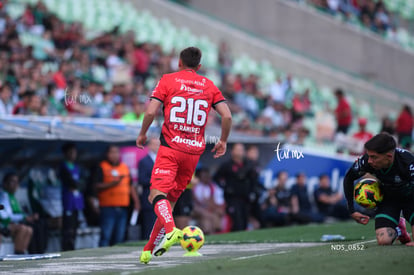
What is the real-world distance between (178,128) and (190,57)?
763mm

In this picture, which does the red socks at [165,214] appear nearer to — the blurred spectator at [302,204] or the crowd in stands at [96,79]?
the crowd in stands at [96,79]

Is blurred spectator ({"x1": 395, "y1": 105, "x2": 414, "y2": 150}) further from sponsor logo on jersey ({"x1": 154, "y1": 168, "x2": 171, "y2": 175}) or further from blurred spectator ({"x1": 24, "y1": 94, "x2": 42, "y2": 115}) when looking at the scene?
sponsor logo on jersey ({"x1": 154, "y1": 168, "x2": 171, "y2": 175})

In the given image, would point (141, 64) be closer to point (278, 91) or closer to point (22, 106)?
point (278, 91)

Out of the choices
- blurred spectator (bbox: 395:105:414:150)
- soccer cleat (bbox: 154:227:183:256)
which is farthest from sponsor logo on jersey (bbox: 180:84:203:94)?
blurred spectator (bbox: 395:105:414:150)

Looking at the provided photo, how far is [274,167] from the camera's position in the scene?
61.4ft

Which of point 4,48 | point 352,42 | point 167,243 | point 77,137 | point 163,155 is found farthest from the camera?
point 352,42

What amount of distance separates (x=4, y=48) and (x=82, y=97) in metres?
2.83

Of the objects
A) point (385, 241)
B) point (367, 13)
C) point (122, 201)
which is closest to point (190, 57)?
point (385, 241)

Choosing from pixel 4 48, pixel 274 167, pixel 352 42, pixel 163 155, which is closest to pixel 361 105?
pixel 352 42

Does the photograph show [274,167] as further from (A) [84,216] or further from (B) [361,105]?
(B) [361,105]

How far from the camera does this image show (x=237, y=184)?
654 inches

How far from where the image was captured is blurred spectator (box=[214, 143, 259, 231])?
54.4ft

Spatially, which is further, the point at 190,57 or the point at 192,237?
the point at 190,57

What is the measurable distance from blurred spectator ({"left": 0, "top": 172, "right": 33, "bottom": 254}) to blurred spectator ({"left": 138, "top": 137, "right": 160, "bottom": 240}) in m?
1.88
